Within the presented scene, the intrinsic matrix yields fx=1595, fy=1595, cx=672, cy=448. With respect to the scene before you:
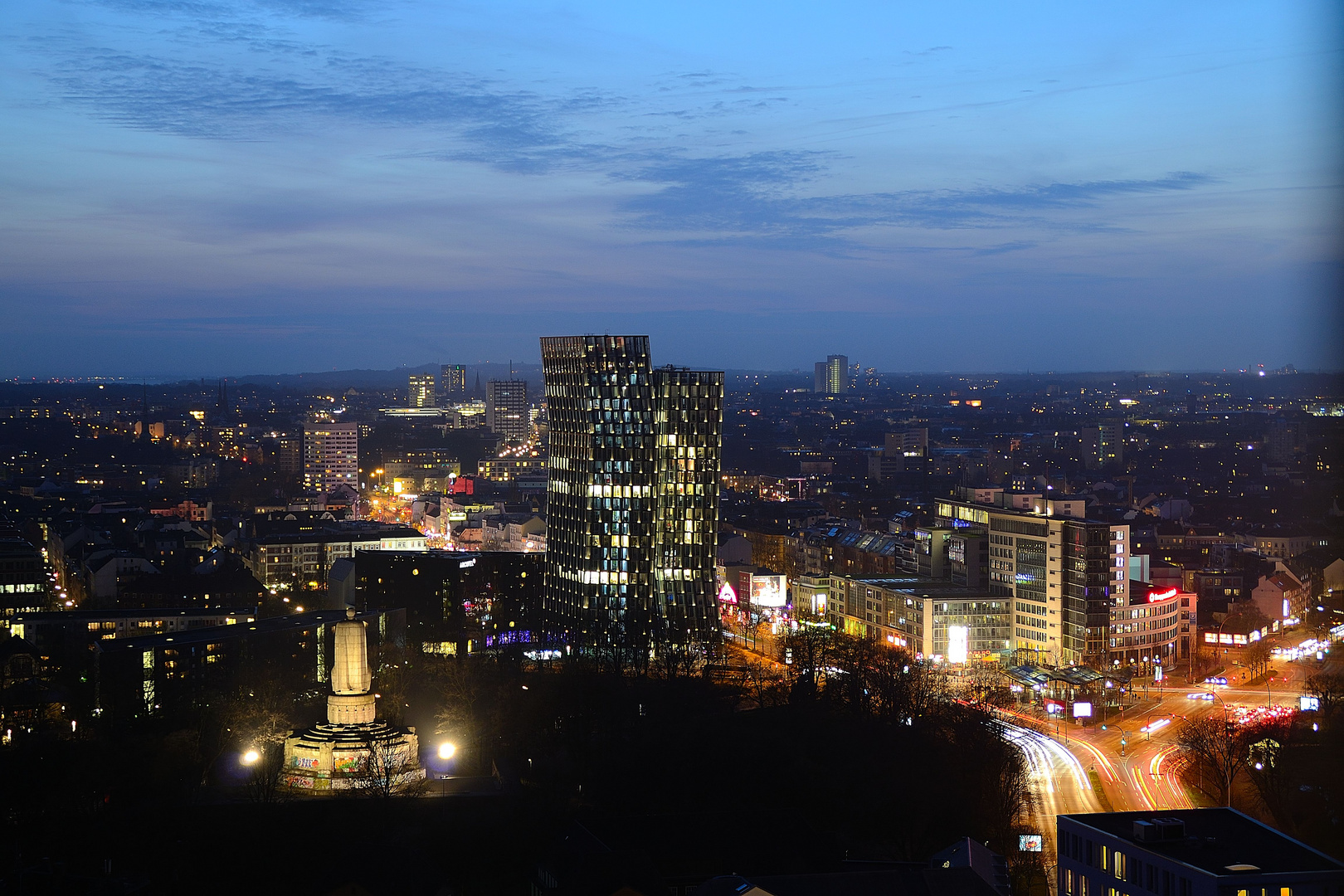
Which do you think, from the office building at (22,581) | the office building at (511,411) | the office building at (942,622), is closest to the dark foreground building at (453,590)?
the office building at (942,622)

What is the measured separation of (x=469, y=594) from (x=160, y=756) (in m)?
13.7

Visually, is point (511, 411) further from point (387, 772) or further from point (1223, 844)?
point (1223, 844)

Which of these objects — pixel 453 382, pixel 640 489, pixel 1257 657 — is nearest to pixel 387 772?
pixel 640 489

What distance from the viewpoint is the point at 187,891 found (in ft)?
45.5

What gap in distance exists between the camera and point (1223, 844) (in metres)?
12.2

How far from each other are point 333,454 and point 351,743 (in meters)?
62.1

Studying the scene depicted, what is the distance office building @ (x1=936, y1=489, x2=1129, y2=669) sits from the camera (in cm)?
2808

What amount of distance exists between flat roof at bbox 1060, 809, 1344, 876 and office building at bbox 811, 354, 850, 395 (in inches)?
4567

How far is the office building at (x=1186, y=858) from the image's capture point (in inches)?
445

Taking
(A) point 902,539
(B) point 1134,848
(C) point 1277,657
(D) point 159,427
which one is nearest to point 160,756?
(B) point 1134,848

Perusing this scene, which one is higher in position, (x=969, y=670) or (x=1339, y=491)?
(x=1339, y=491)

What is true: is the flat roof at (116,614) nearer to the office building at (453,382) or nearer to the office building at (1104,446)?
the office building at (1104,446)

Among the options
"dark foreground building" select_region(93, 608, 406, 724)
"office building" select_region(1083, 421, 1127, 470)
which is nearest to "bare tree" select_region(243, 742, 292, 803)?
"dark foreground building" select_region(93, 608, 406, 724)

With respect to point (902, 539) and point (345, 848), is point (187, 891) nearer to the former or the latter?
point (345, 848)
